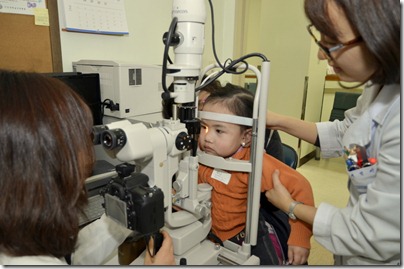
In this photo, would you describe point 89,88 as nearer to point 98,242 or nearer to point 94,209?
point 94,209

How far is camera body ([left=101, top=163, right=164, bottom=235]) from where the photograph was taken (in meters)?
0.68

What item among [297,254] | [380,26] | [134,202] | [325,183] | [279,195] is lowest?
[325,183]

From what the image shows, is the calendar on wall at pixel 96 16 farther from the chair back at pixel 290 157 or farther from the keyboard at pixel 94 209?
the chair back at pixel 290 157

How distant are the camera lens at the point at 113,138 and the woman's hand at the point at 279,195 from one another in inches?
23.5

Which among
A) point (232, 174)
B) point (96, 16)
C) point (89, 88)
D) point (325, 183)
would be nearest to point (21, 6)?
point (96, 16)

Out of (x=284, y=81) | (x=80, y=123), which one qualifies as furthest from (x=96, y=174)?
(x=284, y=81)

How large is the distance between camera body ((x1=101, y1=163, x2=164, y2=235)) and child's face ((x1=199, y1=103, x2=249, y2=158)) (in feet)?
1.63

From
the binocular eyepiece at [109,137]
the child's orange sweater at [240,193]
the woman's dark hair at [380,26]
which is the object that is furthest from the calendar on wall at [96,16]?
the woman's dark hair at [380,26]

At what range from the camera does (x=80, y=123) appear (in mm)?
622

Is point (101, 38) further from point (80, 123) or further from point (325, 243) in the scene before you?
point (325, 243)

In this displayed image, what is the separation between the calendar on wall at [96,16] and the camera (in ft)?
5.29

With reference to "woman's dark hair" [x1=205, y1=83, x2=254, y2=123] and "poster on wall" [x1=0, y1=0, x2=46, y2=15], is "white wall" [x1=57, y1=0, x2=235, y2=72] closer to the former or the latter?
"poster on wall" [x1=0, y1=0, x2=46, y2=15]

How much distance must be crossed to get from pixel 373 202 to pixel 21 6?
1.71 m

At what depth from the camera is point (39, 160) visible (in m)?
0.56
